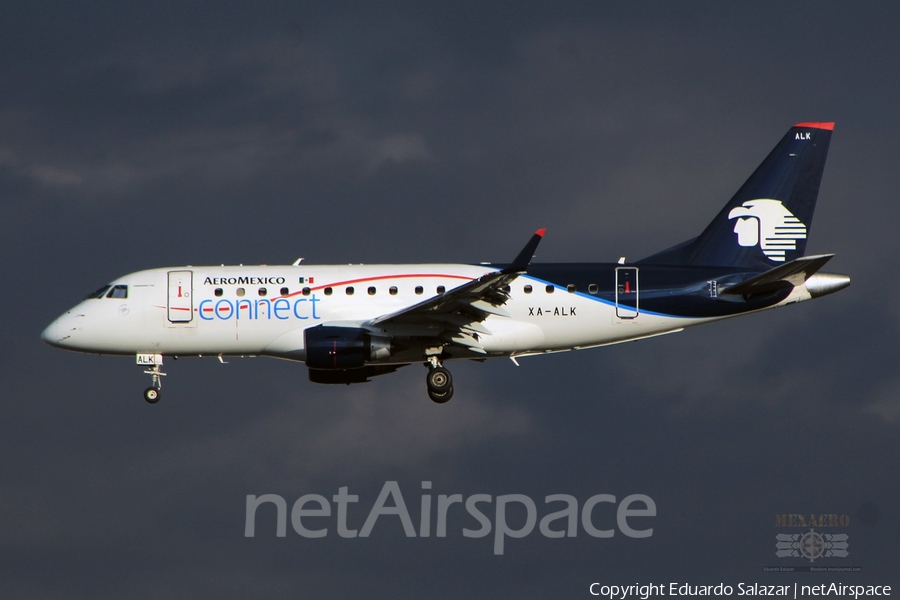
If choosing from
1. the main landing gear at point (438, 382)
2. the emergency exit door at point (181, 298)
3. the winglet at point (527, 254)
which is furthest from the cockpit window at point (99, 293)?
the winglet at point (527, 254)

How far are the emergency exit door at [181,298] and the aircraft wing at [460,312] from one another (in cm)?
601

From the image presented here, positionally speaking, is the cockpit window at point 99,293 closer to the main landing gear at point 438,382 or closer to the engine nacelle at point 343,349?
the engine nacelle at point 343,349

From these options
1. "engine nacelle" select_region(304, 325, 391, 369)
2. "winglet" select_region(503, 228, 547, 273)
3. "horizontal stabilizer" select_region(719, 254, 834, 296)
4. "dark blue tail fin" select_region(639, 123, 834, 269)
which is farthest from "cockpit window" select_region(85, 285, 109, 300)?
"horizontal stabilizer" select_region(719, 254, 834, 296)

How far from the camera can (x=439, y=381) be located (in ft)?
139

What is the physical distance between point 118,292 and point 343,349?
27.9 feet

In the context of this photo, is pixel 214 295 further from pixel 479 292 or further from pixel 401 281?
pixel 479 292

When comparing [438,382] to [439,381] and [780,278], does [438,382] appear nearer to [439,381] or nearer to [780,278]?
[439,381]

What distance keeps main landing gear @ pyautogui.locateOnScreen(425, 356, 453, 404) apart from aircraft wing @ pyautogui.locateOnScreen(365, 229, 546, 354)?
3.08 ft

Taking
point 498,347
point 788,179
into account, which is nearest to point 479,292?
point 498,347

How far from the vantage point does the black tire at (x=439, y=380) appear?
42.4 m

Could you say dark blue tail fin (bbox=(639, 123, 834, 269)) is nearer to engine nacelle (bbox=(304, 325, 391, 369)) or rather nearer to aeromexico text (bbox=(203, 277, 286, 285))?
engine nacelle (bbox=(304, 325, 391, 369))

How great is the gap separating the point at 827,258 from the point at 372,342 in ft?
45.8

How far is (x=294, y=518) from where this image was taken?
137 ft

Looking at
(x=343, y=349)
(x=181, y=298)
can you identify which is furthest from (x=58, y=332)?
(x=343, y=349)
